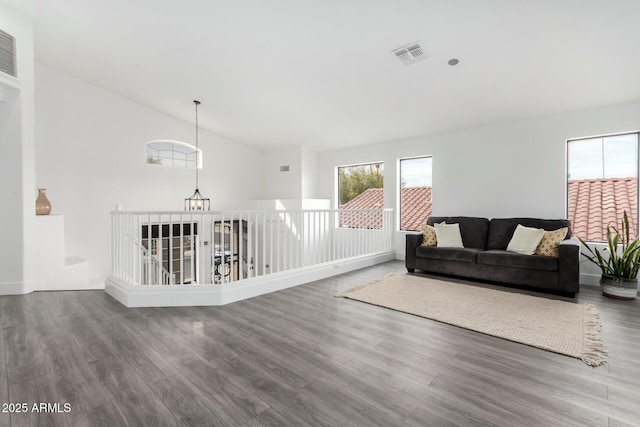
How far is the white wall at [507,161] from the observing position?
13.4 ft

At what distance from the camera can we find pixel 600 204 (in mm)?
4027

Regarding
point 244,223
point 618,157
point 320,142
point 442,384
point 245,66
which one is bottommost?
point 442,384

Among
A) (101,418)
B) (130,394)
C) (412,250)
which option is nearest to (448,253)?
(412,250)

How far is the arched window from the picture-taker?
6.00 m

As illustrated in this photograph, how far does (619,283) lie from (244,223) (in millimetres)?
6977

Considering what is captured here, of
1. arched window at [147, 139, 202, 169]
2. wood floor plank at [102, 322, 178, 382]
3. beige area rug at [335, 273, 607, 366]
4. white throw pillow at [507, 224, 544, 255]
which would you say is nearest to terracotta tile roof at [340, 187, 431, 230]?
white throw pillow at [507, 224, 544, 255]

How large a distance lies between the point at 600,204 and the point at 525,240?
49.6 inches

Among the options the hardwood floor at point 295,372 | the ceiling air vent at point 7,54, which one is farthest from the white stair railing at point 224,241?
the ceiling air vent at point 7,54

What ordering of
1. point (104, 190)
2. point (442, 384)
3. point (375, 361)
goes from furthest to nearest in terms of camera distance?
1. point (104, 190)
2. point (375, 361)
3. point (442, 384)

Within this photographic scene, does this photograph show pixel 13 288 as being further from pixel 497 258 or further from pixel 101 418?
pixel 497 258

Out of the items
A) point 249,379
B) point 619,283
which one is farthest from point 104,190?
point 619,283

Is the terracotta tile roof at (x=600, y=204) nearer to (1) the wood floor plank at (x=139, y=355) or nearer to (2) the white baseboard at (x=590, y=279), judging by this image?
(2) the white baseboard at (x=590, y=279)

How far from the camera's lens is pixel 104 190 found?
5.32 meters

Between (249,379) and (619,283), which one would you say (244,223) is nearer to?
(249,379)
